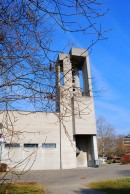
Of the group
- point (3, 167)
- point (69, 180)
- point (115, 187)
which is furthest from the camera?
point (69, 180)

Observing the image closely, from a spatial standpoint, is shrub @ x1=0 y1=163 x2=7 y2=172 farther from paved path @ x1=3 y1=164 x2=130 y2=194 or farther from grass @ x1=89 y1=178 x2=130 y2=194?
grass @ x1=89 y1=178 x2=130 y2=194

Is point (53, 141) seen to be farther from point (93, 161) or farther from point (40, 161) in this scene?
point (93, 161)

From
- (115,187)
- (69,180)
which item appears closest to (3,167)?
(115,187)

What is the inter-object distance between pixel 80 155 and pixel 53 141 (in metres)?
4.61

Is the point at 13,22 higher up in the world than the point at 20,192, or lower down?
higher up

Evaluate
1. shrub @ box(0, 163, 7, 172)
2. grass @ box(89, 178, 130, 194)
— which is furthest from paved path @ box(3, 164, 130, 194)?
shrub @ box(0, 163, 7, 172)

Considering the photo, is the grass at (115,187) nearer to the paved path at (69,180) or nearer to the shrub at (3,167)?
the paved path at (69,180)

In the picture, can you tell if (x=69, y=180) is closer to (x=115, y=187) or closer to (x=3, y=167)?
(x=115, y=187)

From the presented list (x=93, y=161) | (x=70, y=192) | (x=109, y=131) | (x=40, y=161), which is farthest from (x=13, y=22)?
(x=109, y=131)

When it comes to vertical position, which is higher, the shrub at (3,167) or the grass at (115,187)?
the shrub at (3,167)

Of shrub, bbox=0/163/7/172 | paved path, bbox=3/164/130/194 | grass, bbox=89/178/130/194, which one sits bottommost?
paved path, bbox=3/164/130/194

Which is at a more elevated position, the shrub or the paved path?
the shrub

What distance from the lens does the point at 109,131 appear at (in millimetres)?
60719

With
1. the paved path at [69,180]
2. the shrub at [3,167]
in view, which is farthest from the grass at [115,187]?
the shrub at [3,167]
